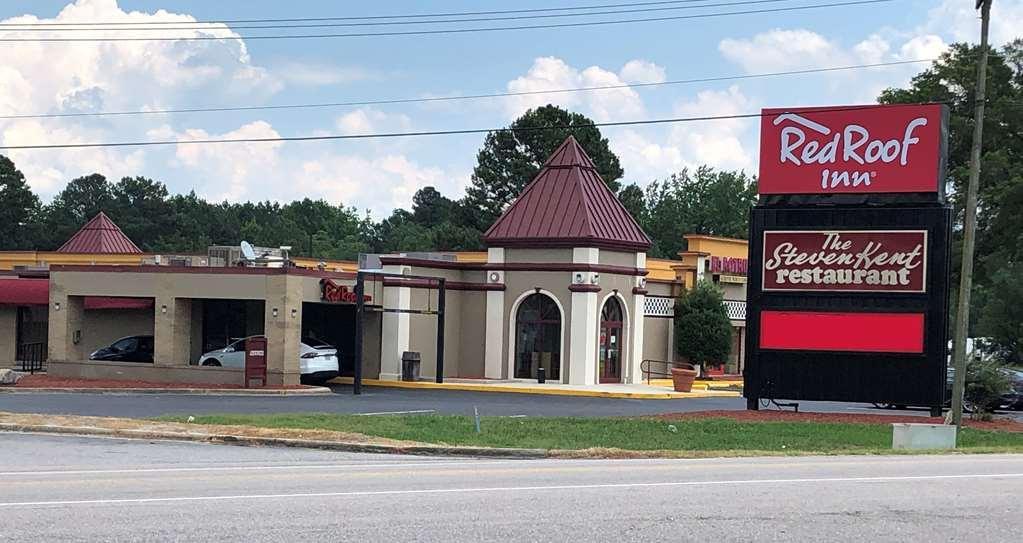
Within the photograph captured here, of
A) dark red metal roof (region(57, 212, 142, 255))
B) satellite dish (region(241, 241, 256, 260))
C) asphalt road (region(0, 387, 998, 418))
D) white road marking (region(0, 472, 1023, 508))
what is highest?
dark red metal roof (region(57, 212, 142, 255))

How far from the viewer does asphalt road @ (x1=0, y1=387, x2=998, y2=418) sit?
2809cm

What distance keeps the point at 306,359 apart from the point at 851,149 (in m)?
17.9

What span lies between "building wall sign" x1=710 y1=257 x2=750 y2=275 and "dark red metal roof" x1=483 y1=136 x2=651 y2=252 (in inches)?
Answer: 275

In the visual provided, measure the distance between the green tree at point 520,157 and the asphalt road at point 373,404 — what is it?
44063 millimetres

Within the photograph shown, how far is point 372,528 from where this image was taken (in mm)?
10680

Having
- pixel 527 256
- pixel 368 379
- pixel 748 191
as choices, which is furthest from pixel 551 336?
pixel 748 191

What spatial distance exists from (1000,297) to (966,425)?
38.2 metres

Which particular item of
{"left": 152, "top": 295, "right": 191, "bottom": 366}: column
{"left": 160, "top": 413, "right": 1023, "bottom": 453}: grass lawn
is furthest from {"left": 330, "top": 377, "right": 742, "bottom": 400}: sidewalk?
{"left": 160, "top": 413, "right": 1023, "bottom": 453}: grass lawn

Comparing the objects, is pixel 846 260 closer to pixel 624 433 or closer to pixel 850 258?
pixel 850 258

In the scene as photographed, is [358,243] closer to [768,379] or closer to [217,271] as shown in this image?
[217,271]

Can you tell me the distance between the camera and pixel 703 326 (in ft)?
155

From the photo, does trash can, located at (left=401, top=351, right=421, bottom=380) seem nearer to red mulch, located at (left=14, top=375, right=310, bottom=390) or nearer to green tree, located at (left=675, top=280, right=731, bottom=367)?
red mulch, located at (left=14, top=375, right=310, bottom=390)

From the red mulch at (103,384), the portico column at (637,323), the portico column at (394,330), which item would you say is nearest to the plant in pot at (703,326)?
the portico column at (637,323)

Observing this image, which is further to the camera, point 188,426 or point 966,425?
point 966,425
